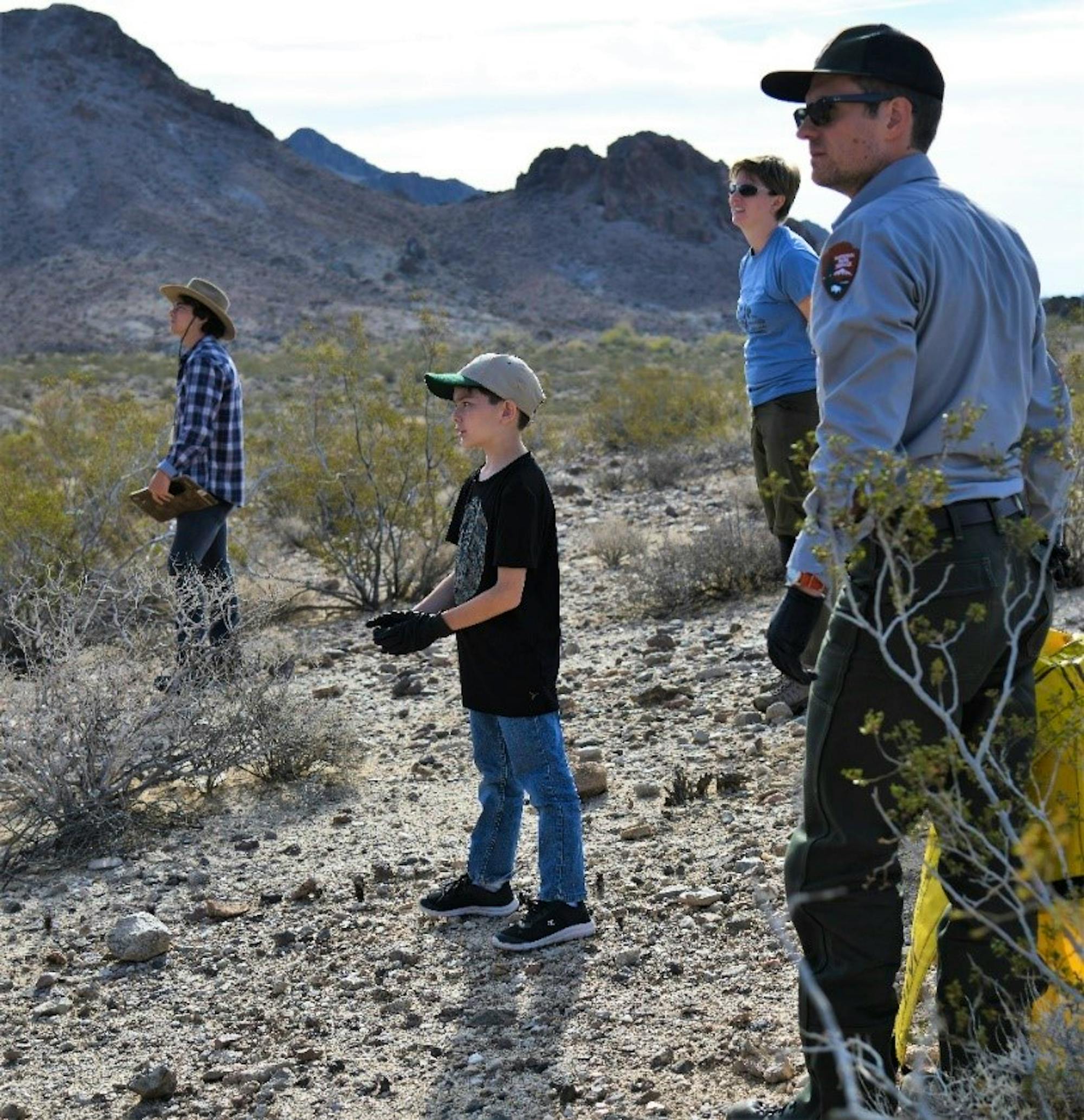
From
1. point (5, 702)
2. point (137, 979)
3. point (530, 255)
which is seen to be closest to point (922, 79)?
point (137, 979)

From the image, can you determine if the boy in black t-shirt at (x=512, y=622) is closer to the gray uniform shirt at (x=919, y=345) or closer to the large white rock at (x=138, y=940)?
the large white rock at (x=138, y=940)

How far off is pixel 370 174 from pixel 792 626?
148 meters

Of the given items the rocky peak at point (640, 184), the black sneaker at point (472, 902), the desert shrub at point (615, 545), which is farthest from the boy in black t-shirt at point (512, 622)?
the rocky peak at point (640, 184)

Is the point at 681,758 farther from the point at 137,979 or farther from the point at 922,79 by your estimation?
the point at 922,79

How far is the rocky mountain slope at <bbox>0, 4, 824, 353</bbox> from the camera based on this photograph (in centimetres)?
5772

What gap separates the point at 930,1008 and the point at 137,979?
7.80 ft

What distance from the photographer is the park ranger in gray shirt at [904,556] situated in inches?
106

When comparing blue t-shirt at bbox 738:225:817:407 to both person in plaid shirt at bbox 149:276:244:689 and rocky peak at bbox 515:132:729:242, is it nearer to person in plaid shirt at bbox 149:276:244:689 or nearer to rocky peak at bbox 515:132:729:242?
person in plaid shirt at bbox 149:276:244:689

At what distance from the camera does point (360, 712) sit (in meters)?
7.29

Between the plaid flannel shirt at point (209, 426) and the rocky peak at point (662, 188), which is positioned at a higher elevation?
the rocky peak at point (662, 188)

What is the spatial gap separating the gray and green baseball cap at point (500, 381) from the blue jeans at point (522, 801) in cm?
83

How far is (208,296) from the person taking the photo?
24.0 feet

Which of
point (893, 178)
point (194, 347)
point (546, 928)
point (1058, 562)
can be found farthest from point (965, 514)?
point (194, 347)

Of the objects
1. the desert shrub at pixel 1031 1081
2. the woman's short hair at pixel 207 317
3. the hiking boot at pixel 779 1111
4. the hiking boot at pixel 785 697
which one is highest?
the woman's short hair at pixel 207 317
